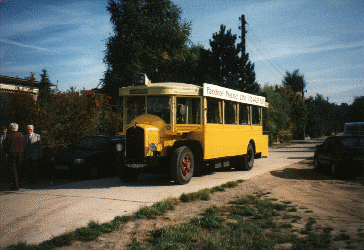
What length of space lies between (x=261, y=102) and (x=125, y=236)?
12.1 meters

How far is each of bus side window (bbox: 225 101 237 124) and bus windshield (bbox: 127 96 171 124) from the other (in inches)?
106

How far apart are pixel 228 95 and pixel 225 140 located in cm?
159

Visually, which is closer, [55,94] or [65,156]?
[65,156]

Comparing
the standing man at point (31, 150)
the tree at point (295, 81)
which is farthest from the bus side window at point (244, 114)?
the tree at point (295, 81)

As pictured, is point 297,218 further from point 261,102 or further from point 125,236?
point 261,102

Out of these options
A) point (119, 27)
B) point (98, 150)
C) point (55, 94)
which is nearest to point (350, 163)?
point (98, 150)

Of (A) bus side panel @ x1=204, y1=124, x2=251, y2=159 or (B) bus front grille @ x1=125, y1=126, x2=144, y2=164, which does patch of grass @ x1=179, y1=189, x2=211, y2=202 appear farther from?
(A) bus side panel @ x1=204, y1=124, x2=251, y2=159

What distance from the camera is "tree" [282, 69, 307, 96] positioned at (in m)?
77.9

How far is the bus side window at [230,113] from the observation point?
12.7m

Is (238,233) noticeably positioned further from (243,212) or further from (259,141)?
(259,141)

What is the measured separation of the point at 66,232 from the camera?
5.45 metres

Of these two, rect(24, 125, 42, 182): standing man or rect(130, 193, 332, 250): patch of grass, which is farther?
rect(24, 125, 42, 182): standing man

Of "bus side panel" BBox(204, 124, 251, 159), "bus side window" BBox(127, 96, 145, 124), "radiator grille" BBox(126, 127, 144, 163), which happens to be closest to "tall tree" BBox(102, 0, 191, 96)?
"bus side panel" BBox(204, 124, 251, 159)

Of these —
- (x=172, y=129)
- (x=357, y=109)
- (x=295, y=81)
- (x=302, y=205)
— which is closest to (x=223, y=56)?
(x=172, y=129)
